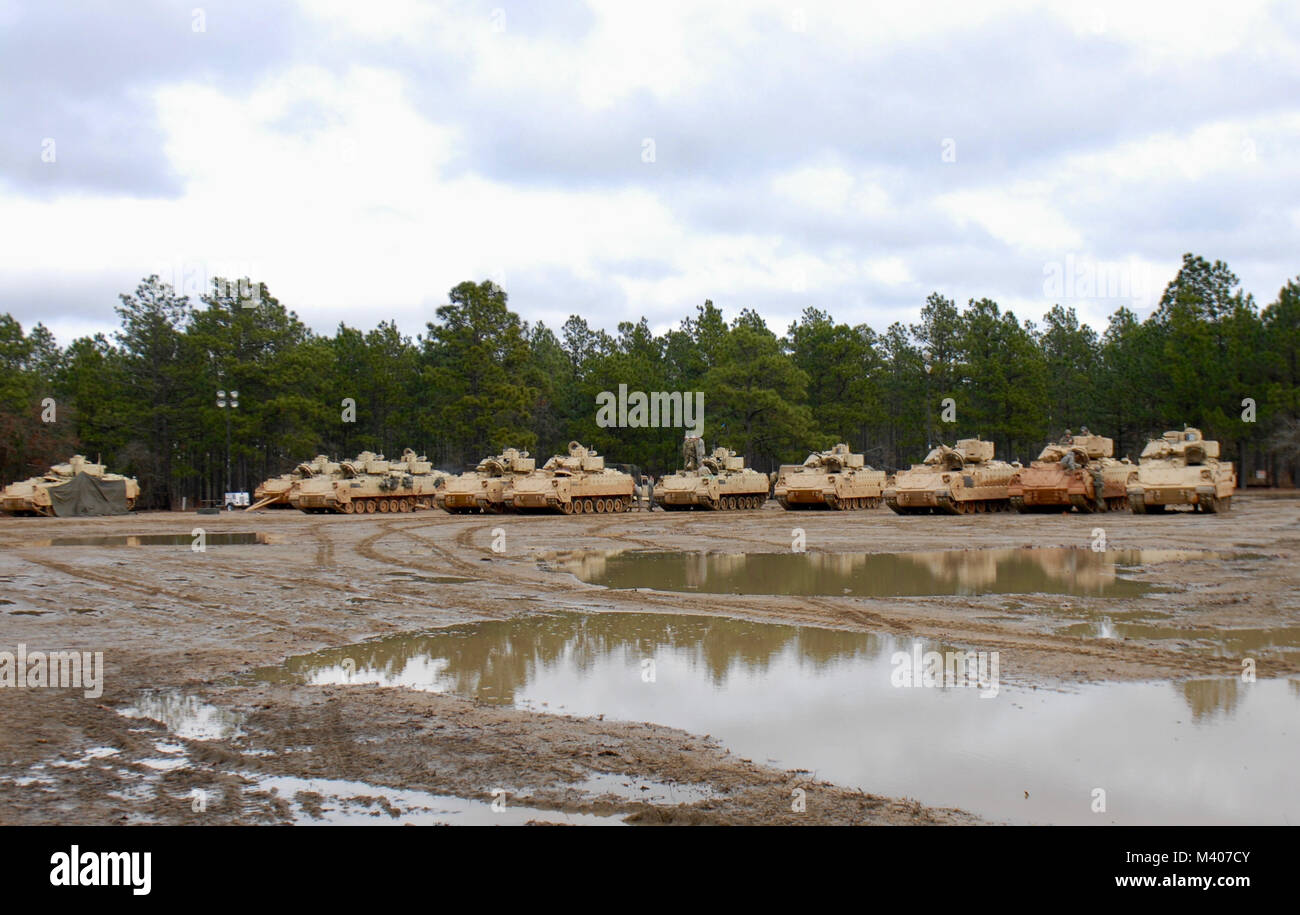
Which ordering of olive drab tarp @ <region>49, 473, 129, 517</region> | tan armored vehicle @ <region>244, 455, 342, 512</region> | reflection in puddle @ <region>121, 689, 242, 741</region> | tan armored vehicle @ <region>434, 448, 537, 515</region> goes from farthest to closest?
tan armored vehicle @ <region>244, 455, 342, 512</region> < olive drab tarp @ <region>49, 473, 129, 517</region> < tan armored vehicle @ <region>434, 448, 537, 515</region> < reflection in puddle @ <region>121, 689, 242, 741</region>

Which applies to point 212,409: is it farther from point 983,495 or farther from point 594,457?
point 983,495

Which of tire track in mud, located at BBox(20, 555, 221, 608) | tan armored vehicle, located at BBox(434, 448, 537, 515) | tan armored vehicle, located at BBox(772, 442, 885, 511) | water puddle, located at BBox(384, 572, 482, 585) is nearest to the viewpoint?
tire track in mud, located at BBox(20, 555, 221, 608)

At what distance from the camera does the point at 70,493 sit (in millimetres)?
42375

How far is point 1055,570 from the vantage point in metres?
16.8

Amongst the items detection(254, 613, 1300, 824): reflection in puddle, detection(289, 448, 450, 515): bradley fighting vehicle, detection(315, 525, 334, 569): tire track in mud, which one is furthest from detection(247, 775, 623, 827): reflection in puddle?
detection(289, 448, 450, 515): bradley fighting vehicle

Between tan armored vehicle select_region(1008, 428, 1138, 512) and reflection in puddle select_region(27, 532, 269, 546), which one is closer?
reflection in puddle select_region(27, 532, 269, 546)

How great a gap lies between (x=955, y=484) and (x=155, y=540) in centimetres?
2642

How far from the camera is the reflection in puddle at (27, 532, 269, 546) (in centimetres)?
2403

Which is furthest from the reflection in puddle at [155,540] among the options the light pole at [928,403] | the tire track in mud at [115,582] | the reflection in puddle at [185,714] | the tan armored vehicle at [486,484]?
the light pole at [928,403]

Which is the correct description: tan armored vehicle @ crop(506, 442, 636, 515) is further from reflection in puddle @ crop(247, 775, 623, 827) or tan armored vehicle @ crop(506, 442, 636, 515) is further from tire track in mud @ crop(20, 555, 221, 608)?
reflection in puddle @ crop(247, 775, 623, 827)

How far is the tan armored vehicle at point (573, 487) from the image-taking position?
3925cm

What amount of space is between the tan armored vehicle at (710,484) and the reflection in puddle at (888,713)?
30.6 meters

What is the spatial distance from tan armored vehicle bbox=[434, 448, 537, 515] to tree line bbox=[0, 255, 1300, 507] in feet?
53.5

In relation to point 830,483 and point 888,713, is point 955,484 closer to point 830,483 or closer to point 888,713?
point 830,483
